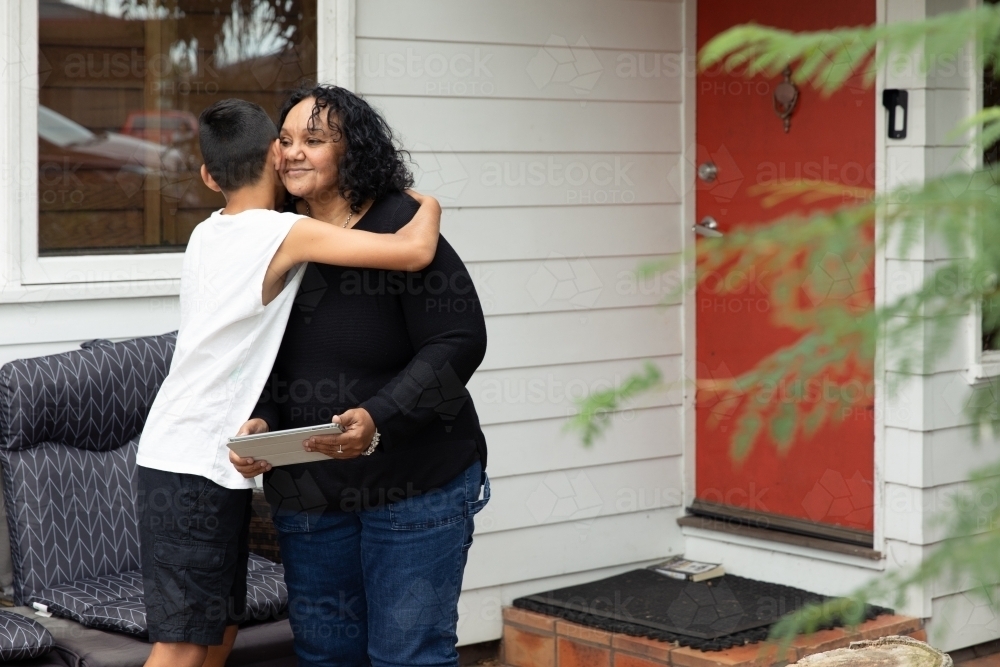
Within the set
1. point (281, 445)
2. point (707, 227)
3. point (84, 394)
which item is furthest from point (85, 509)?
point (707, 227)

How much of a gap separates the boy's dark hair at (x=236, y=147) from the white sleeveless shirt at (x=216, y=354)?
0.11 meters

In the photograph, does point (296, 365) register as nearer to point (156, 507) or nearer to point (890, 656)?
point (156, 507)

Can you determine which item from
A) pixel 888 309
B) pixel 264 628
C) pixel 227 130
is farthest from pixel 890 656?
pixel 888 309

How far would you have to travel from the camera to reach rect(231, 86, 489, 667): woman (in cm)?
231

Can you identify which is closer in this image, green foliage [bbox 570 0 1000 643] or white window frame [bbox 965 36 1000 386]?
green foliage [bbox 570 0 1000 643]

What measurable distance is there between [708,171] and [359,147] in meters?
2.35

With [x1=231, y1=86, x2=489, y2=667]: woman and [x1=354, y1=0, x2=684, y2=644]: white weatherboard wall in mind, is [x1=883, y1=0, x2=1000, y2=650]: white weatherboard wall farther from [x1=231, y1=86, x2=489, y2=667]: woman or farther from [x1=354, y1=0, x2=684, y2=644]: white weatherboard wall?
[x1=231, y1=86, x2=489, y2=667]: woman

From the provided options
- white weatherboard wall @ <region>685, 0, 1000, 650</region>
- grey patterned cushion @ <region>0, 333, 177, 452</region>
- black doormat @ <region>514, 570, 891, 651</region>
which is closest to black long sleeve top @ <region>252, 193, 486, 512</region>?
grey patterned cushion @ <region>0, 333, 177, 452</region>

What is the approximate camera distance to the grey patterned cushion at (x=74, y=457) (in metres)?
3.06

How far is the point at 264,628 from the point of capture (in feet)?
9.70

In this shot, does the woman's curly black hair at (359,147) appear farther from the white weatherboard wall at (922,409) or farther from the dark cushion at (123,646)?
the white weatherboard wall at (922,409)

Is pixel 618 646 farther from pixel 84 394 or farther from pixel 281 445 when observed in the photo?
pixel 281 445

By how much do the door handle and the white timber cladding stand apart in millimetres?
53

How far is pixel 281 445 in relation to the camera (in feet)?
7.08
